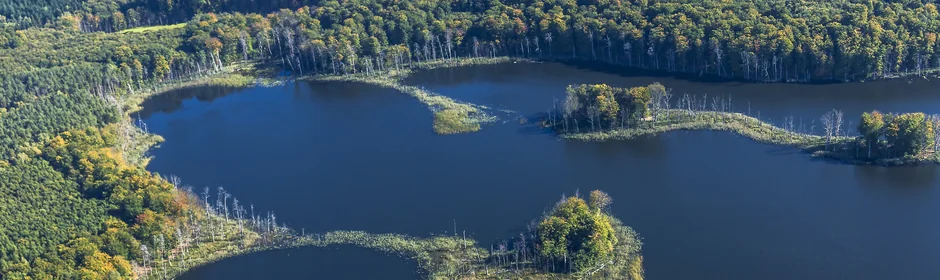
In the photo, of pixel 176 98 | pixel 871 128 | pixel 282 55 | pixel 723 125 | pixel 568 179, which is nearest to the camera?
pixel 871 128

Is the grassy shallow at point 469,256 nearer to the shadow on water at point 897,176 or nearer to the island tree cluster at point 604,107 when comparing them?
the island tree cluster at point 604,107

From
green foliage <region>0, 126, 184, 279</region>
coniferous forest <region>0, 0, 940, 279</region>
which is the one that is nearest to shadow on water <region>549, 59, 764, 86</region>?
coniferous forest <region>0, 0, 940, 279</region>

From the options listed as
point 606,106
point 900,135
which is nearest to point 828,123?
point 900,135

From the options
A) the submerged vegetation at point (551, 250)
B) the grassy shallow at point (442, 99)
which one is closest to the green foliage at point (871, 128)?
the submerged vegetation at point (551, 250)

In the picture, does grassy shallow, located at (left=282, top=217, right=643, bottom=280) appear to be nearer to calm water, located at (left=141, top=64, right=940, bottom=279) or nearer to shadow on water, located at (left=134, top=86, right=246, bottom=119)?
calm water, located at (left=141, top=64, right=940, bottom=279)

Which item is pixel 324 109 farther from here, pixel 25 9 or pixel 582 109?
Answer: pixel 25 9

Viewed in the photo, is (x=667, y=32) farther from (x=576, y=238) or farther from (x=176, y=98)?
(x=176, y=98)
